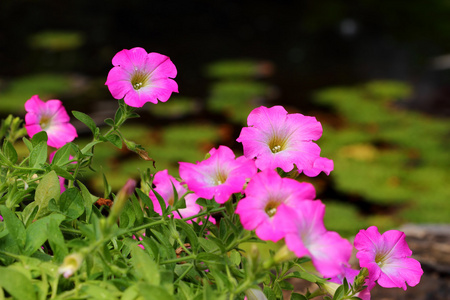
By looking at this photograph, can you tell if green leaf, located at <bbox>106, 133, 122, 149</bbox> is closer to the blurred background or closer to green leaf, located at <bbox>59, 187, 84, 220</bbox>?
green leaf, located at <bbox>59, 187, 84, 220</bbox>

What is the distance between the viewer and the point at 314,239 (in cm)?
72

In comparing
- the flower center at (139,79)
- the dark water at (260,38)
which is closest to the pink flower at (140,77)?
the flower center at (139,79)

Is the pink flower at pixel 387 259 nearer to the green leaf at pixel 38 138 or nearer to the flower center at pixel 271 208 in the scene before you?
the flower center at pixel 271 208

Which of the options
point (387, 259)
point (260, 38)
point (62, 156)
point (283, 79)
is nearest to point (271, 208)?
point (387, 259)

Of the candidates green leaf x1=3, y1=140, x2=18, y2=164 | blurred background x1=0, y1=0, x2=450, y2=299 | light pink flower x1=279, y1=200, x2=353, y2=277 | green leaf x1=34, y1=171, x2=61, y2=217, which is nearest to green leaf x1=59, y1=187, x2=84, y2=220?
green leaf x1=34, y1=171, x2=61, y2=217

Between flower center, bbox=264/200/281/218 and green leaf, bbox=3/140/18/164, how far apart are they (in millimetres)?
416

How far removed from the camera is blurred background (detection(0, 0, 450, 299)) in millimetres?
3395

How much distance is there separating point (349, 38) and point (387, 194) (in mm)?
3328

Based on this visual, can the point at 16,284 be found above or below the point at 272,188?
below

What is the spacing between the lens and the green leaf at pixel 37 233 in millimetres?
786

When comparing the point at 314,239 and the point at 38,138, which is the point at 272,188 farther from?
the point at 38,138

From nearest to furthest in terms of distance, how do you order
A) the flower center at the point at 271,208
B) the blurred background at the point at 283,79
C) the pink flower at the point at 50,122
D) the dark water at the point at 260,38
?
the flower center at the point at 271,208 → the pink flower at the point at 50,122 → the blurred background at the point at 283,79 → the dark water at the point at 260,38

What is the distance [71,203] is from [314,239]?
37 cm

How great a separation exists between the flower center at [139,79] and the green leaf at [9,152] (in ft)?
0.70
